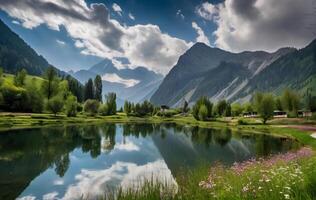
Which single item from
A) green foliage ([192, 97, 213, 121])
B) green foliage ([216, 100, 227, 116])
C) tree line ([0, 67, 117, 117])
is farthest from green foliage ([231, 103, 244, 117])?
tree line ([0, 67, 117, 117])

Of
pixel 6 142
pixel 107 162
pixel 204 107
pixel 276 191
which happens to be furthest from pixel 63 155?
pixel 204 107

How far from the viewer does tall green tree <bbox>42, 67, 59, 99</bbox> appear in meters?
117

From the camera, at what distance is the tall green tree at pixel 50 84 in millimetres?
116875

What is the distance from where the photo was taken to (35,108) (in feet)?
359

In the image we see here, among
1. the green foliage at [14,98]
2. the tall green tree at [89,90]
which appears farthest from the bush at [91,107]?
the tall green tree at [89,90]

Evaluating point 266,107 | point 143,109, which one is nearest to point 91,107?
point 143,109

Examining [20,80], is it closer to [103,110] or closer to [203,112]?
[103,110]

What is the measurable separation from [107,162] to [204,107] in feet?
344

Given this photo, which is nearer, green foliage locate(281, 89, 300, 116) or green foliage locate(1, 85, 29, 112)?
green foliage locate(1, 85, 29, 112)

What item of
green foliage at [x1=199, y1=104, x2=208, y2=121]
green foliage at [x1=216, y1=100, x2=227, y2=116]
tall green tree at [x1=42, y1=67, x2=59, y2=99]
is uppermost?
tall green tree at [x1=42, y1=67, x2=59, y2=99]

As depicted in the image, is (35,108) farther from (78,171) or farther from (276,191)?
(276,191)

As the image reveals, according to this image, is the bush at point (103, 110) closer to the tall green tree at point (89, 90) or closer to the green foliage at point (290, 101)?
the tall green tree at point (89, 90)

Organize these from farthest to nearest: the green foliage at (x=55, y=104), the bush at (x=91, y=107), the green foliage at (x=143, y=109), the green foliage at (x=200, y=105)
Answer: the green foliage at (x=143, y=109) → the bush at (x=91, y=107) → the green foliage at (x=200, y=105) → the green foliage at (x=55, y=104)

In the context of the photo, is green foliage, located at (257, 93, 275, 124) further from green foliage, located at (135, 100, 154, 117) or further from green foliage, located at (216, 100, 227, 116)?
green foliage, located at (135, 100, 154, 117)
